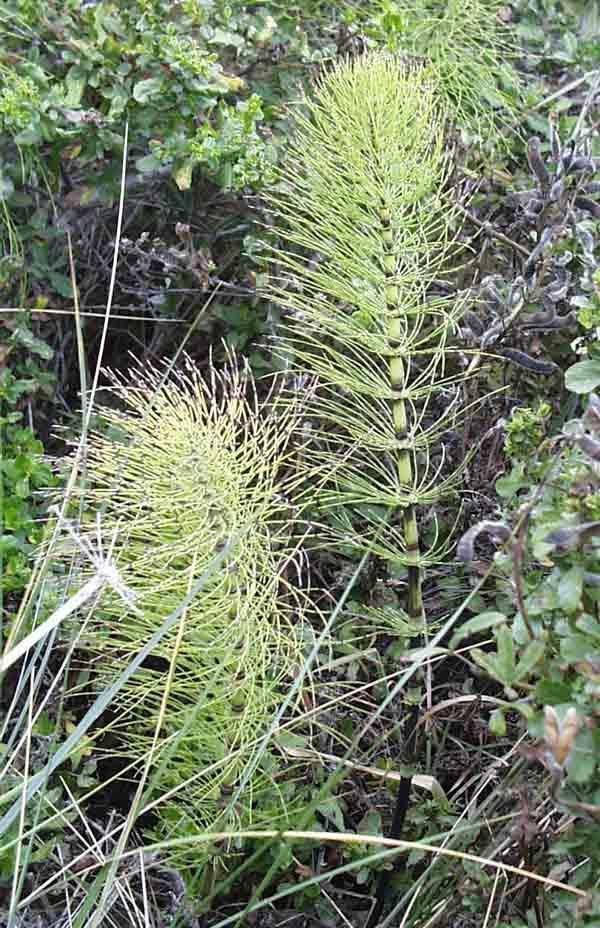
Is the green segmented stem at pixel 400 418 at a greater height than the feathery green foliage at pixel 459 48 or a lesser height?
lesser

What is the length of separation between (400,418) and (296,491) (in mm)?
394

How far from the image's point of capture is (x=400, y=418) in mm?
1723

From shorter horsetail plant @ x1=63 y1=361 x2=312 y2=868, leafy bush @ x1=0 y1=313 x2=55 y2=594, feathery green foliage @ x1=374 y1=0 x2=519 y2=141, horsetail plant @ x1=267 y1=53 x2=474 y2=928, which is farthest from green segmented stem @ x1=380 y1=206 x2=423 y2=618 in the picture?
feathery green foliage @ x1=374 y1=0 x2=519 y2=141

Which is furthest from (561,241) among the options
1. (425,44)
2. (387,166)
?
(425,44)

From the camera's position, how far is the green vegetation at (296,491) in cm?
147

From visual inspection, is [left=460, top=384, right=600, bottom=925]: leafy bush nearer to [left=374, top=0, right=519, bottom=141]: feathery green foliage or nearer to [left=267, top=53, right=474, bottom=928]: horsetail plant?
[left=267, top=53, right=474, bottom=928]: horsetail plant

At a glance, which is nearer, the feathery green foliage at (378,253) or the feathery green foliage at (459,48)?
the feathery green foliage at (378,253)

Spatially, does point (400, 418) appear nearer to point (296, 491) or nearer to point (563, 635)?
point (296, 491)

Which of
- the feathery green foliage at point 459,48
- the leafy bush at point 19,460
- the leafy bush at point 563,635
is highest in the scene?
the feathery green foliage at point 459,48

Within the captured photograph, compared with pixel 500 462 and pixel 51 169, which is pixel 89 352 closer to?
pixel 51 169

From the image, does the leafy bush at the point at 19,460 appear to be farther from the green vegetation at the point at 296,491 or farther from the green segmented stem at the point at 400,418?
the green segmented stem at the point at 400,418

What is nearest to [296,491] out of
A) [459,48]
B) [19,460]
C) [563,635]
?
[19,460]

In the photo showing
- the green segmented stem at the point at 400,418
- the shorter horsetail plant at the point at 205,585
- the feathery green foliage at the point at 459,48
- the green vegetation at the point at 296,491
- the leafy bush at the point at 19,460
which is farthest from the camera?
the feathery green foliage at the point at 459,48

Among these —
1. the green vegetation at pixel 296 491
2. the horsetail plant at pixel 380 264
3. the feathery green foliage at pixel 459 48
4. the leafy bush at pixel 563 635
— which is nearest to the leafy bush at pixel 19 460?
the green vegetation at pixel 296 491
